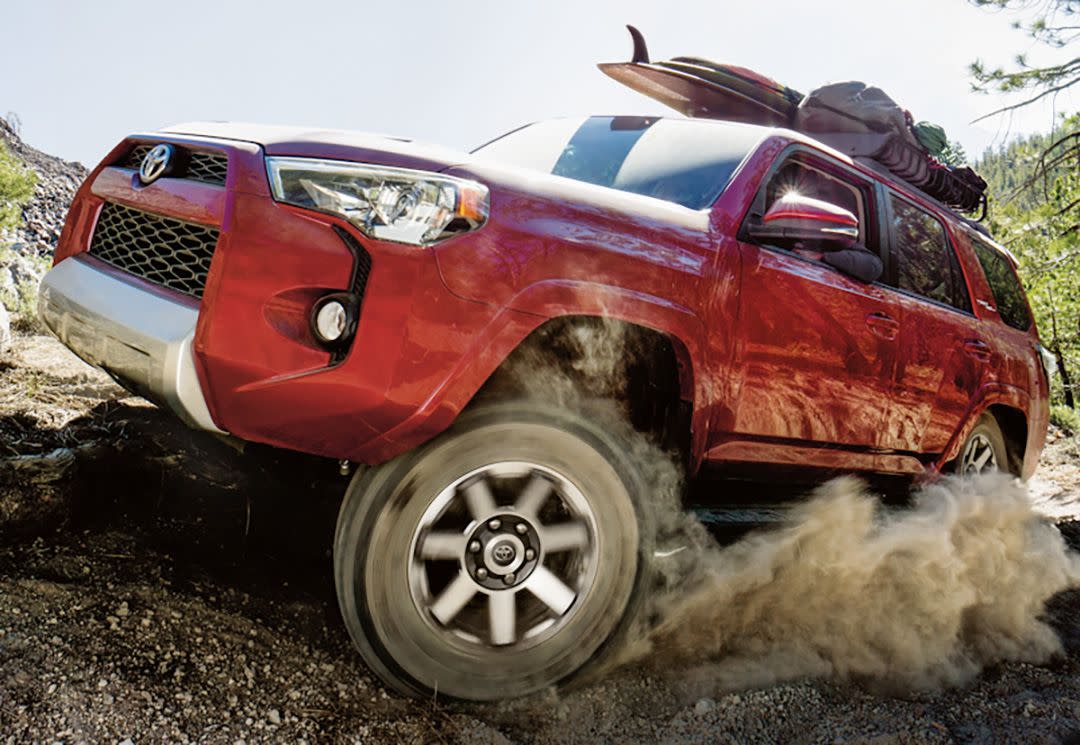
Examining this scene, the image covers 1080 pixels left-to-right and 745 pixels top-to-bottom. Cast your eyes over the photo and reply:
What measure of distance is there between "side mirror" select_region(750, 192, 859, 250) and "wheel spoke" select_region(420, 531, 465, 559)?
1398 mm

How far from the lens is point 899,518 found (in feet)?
11.3

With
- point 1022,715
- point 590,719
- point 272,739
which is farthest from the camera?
point 1022,715

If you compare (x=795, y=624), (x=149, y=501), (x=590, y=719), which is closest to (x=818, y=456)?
(x=795, y=624)

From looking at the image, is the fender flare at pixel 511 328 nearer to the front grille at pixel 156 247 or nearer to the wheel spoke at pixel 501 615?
the wheel spoke at pixel 501 615

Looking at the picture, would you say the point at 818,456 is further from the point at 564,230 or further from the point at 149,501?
the point at 149,501

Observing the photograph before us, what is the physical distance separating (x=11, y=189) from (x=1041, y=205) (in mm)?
19082

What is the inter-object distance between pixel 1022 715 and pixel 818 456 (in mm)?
1038

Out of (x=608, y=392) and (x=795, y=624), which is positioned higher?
(x=608, y=392)

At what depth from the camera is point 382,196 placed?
1.92m

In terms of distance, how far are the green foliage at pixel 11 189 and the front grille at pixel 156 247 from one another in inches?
647

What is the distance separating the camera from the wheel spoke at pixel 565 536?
2166 mm

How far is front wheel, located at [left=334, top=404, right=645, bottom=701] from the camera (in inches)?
79.8

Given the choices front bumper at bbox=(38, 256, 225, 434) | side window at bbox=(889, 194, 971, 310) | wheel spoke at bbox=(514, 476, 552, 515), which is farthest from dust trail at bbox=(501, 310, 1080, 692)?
side window at bbox=(889, 194, 971, 310)

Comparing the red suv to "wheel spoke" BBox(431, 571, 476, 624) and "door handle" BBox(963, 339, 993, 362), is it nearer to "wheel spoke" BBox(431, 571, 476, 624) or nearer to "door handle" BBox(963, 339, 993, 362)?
"wheel spoke" BBox(431, 571, 476, 624)
